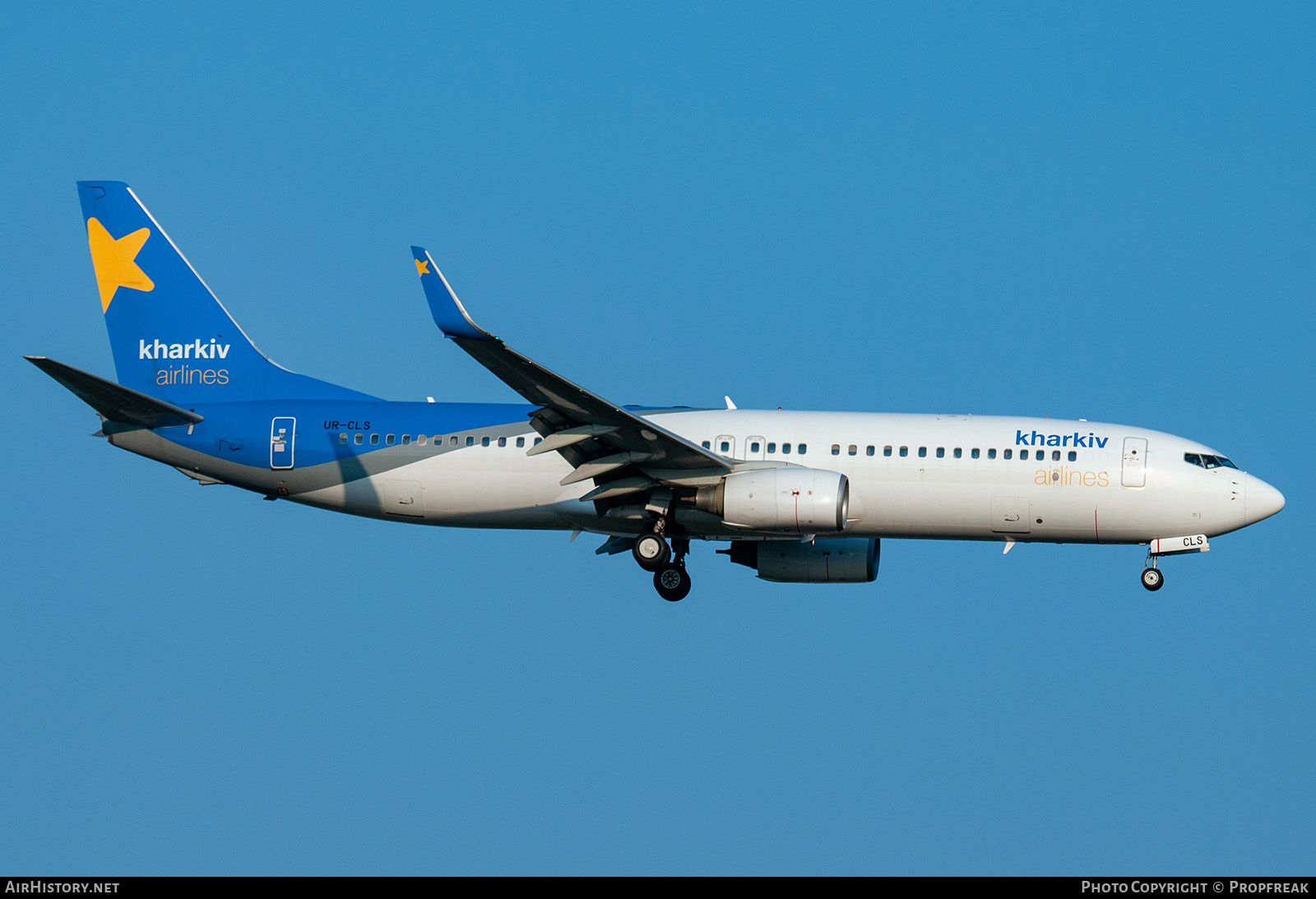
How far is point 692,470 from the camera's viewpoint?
34.6 meters

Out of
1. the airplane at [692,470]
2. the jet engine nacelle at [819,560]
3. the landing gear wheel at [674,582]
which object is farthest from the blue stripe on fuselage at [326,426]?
the jet engine nacelle at [819,560]

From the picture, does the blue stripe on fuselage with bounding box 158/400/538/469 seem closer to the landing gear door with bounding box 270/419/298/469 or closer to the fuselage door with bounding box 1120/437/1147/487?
the landing gear door with bounding box 270/419/298/469

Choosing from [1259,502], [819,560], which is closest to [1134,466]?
[1259,502]

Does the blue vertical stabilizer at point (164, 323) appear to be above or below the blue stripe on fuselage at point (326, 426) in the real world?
above

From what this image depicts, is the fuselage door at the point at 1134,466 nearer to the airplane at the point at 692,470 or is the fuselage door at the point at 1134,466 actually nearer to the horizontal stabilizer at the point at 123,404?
the airplane at the point at 692,470

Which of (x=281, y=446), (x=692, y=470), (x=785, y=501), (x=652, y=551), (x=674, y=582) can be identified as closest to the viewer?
(x=785, y=501)

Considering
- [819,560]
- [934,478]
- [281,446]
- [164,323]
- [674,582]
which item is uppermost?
[164,323]

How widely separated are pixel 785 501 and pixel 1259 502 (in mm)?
10604

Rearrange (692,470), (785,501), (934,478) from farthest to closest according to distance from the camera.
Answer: (934,478), (692,470), (785,501)

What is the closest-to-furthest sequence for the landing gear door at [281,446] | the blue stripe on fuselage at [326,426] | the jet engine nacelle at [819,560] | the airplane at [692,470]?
the airplane at [692,470] → the blue stripe on fuselage at [326,426] → the landing gear door at [281,446] → the jet engine nacelle at [819,560]

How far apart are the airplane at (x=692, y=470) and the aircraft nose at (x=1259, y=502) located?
0.04m

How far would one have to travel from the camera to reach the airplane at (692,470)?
112 ft

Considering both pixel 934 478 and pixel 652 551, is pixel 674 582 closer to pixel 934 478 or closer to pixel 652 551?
pixel 652 551

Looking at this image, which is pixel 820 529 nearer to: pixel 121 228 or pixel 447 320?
pixel 447 320
